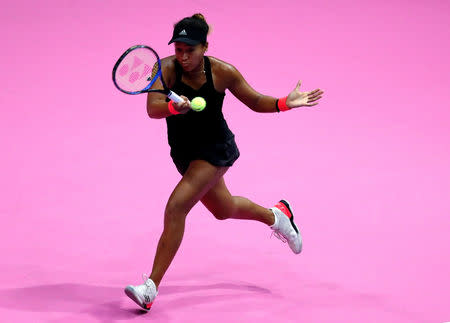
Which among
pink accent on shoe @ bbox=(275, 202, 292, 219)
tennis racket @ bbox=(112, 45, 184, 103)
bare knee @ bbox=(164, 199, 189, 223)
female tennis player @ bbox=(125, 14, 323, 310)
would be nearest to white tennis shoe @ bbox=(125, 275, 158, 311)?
female tennis player @ bbox=(125, 14, 323, 310)

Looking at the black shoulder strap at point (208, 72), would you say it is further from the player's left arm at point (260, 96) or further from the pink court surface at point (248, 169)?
the pink court surface at point (248, 169)

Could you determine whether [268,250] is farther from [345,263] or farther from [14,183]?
[14,183]

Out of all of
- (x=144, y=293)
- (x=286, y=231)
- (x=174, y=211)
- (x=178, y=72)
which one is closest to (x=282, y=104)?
(x=178, y=72)

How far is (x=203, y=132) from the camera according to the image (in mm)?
4160

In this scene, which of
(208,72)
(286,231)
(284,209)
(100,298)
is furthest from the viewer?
(284,209)

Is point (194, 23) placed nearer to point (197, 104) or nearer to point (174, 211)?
point (197, 104)

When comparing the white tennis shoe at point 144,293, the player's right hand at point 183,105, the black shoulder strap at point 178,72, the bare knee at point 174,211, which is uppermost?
the black shoulder strap at point 178,72

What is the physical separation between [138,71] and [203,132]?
534 millimetres

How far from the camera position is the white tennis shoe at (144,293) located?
3914mm

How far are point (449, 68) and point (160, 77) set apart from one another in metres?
5.42

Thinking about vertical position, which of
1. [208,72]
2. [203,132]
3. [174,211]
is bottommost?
[174,211]

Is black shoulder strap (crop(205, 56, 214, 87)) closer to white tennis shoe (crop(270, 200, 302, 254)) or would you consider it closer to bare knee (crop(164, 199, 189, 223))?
bare knee (crop(164, 199, 189, 223))

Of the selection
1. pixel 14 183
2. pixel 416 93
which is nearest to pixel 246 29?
pixel 416 93

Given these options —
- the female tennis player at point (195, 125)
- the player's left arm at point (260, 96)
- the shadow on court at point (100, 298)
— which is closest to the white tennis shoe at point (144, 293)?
the female tennis player at point (195, 125)
